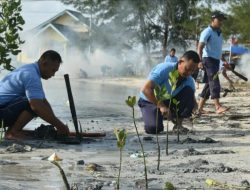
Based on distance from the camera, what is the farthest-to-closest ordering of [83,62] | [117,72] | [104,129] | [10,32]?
1. [83,62]
2. [117,72]
3. [104,129]
4. [10,32]

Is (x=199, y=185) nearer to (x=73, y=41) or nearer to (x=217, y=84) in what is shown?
(x=217, y=84)

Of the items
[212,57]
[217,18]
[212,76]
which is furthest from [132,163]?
[217,18]

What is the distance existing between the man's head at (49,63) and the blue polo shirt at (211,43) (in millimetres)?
4226

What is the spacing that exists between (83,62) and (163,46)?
7.03m

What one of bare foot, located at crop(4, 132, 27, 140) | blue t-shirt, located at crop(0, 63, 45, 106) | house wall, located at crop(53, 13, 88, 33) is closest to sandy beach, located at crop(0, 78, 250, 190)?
bare foot, located at crop(4, 132, 27, 140)

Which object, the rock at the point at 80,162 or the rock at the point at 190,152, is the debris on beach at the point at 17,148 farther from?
the rock at the point at 190,152

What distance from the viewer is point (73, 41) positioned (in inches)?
2231

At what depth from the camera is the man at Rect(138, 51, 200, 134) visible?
23.6 ft

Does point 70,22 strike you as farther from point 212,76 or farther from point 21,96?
point 21,96

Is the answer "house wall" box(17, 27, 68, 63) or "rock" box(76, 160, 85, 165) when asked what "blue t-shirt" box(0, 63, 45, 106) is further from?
"house wall" box(17, 27, 68, 63)

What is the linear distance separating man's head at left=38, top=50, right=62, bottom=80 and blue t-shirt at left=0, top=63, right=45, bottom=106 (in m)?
0.06

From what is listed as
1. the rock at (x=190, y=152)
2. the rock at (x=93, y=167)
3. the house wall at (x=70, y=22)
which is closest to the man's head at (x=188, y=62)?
the rock at (x=190, y=152)

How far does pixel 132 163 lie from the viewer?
5402mm

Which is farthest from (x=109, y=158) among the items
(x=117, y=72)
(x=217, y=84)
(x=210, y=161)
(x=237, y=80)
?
(x=117, y=72)
